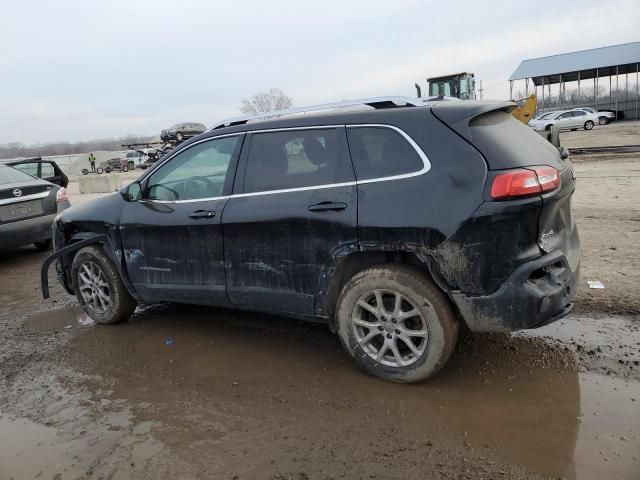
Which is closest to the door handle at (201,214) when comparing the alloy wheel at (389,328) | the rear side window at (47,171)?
the alloy wheel at (389,328)

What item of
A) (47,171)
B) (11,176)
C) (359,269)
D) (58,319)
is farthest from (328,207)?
(47,171)

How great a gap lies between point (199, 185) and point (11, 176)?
5.85 m

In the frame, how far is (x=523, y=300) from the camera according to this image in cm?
301

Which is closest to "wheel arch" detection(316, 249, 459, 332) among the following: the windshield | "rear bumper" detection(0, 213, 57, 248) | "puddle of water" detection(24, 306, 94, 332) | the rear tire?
"puddle of water" detection(24, 306, 94, 332)

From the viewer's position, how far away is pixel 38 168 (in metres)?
10.3

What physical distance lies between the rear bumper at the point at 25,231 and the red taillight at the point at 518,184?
23.4ft

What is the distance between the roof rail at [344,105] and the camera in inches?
137

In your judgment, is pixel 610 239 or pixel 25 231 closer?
pixel 610 239

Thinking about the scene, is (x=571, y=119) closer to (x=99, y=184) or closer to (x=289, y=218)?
(x=99, y=184)

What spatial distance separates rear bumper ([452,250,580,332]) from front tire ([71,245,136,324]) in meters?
3.16

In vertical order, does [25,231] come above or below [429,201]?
below

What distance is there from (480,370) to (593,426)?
83cm

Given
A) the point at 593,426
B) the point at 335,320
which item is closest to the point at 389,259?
the point at 335,320

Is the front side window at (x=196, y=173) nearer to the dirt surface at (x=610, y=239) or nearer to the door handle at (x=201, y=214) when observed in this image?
the door handle at (x=201, y=214)
